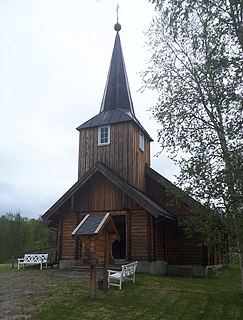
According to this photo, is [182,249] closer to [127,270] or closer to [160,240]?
[160,240]

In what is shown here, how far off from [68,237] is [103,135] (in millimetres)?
5569

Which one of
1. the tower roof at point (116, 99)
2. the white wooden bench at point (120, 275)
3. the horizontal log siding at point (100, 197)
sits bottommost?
the white wooden bench at point (120, 275)

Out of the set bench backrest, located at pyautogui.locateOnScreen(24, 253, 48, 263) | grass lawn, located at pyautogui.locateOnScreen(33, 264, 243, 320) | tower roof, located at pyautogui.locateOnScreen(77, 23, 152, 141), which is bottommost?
grass lawn, located at pyautogui.locateOnScreen(33, 264, 243, 320)

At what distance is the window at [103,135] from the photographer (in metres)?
19.2

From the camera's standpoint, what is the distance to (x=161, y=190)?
19.3 m

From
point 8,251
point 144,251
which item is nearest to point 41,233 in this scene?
point 8,251

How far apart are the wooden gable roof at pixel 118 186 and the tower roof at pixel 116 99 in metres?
3.28

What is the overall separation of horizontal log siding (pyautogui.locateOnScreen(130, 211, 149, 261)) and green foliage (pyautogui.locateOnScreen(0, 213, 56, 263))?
2108 cm

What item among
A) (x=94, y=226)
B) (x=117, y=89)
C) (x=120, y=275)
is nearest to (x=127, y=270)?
(x=120, y=275)

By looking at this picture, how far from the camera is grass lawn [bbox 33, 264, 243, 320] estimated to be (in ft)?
27.1

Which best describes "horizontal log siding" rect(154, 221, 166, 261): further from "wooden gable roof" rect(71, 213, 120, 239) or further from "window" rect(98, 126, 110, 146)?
"wooden gable roof" rect(71, 213, 120, 239)

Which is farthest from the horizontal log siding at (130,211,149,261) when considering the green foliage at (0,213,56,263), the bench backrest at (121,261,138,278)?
the green foliage at (0,213,56,263)

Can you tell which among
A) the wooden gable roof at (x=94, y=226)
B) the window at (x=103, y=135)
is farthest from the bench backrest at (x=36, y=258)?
the wooden gable roof at (x=94, y=226)

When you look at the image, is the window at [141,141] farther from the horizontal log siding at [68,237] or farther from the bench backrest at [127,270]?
the bench backrest at [127,270]
